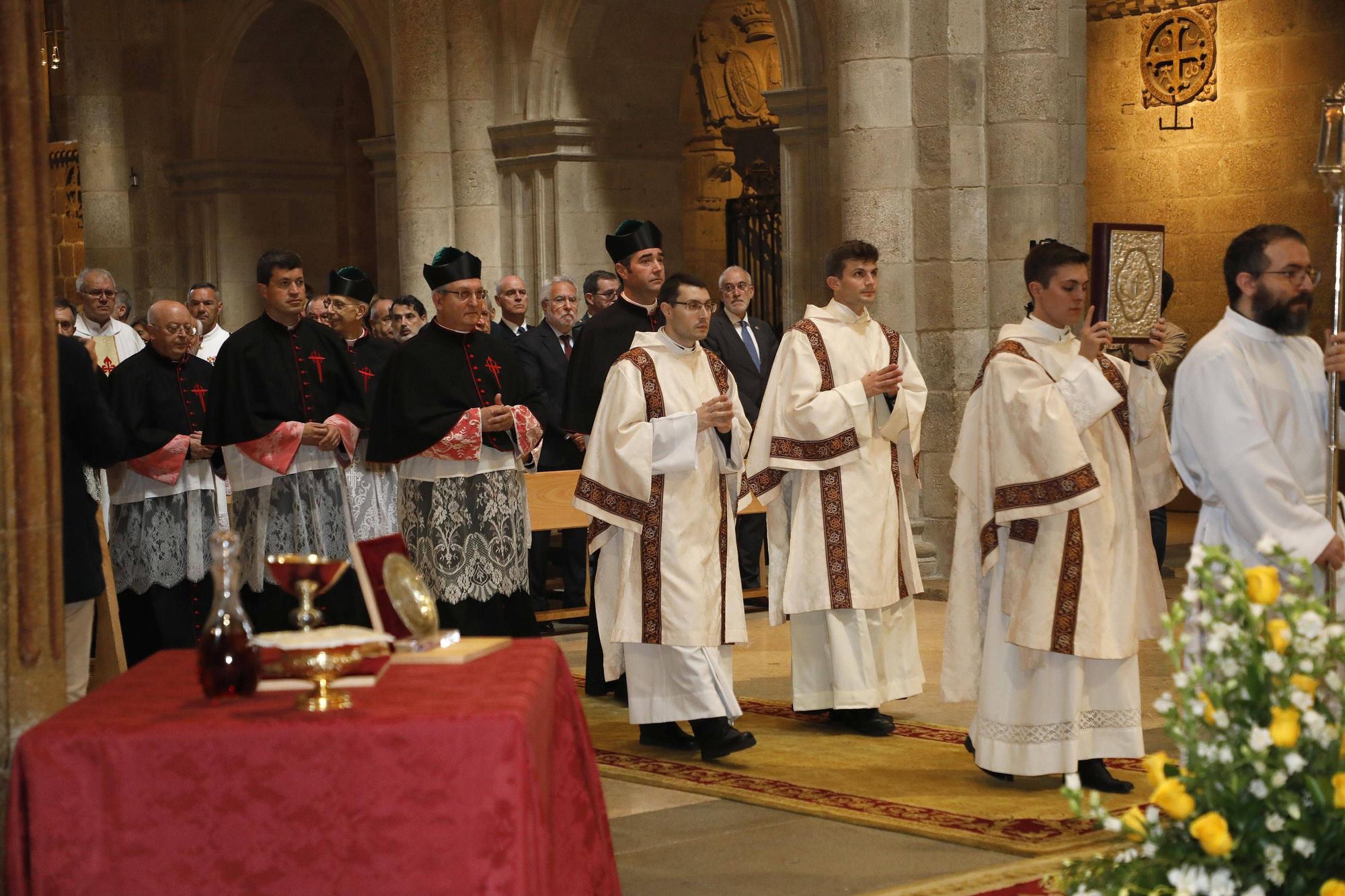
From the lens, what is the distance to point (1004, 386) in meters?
5.60

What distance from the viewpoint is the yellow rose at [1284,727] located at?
8.36ft

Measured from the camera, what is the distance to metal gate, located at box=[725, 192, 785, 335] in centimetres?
1484

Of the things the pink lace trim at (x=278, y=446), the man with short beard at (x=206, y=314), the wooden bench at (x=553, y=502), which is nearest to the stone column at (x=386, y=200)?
the man with short beard at (x=206, y=314)

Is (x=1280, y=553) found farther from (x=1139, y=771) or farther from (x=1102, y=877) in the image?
(x=1139, y=771)

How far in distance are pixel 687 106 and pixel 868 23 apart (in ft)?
24.3

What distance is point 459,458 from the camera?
6.58 metres

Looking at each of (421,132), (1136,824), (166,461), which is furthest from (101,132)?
(1136,824)

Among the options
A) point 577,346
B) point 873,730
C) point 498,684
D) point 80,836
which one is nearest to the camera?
point 80,836

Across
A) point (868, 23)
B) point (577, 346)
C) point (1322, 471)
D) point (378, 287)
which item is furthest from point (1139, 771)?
point (378, 287)

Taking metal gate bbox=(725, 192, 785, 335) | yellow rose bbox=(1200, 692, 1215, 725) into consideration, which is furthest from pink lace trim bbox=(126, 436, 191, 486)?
metal gate bbox=(725, 192, 785, 335)

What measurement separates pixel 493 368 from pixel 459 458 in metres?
0.42

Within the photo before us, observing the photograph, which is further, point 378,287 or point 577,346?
point 378,287

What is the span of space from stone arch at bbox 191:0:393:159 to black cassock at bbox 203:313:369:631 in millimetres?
7367

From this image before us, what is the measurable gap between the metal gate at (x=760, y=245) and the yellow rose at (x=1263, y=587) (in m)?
12.0
